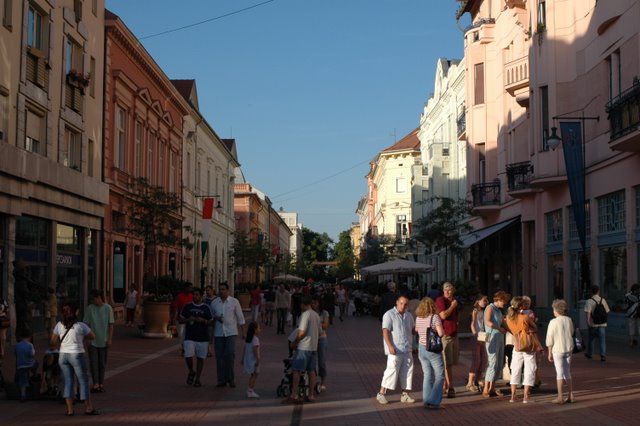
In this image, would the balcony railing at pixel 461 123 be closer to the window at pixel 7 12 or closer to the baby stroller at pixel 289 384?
the window at pixel 7 12

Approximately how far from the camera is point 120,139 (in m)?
37.1

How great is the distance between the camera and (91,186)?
30406mm

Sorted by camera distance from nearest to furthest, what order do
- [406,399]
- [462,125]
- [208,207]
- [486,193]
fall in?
[406,399] < [486,193] < [208,207] < [462,125]

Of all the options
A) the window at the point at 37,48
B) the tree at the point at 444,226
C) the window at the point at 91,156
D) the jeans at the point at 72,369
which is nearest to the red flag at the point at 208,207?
the tree at the point at 444,226

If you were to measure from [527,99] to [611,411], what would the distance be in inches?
958

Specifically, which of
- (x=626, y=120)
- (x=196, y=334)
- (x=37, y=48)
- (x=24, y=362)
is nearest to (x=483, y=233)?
(x=626, y=120)

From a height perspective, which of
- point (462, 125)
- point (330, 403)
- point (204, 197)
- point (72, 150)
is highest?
point (462, 125)

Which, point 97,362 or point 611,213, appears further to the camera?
point 611,213

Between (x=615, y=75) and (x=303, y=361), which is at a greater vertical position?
→ (x=615, y=75)

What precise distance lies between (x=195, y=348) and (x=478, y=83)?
30683 mm

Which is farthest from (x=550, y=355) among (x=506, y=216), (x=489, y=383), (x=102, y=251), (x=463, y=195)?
(x=463, y=195)

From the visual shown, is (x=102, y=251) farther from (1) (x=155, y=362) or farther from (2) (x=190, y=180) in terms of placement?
(2) (x=190, y=180)

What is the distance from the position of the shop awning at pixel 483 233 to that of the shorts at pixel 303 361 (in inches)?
969

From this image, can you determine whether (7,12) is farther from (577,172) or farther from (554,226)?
(554,226)
